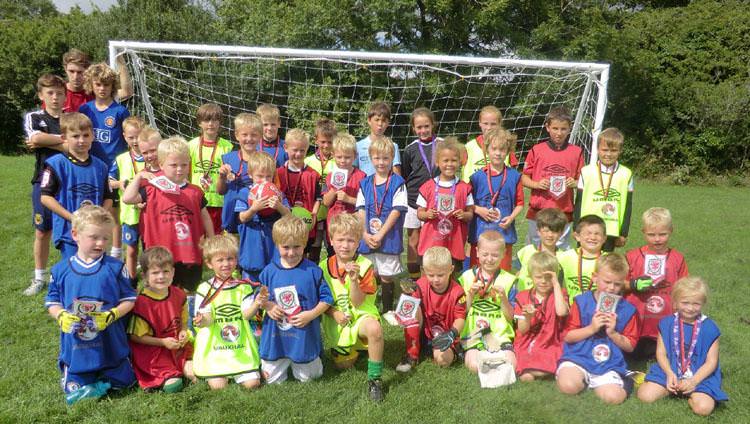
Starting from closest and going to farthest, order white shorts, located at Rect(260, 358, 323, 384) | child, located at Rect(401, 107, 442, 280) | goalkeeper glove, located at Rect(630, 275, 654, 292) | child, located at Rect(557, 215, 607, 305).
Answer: white shorts, located at Rect(260, 358, 323, 384) → goalkeeper glove, located at Rect(630, 275, 654, 292) → child, located at Rect(557, 215, 607, 305) → child, located at Rect(401, 107, 442, 280)

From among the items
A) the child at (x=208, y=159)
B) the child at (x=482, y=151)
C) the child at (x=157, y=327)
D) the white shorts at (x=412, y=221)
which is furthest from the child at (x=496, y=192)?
the child at (x=157, y=327)

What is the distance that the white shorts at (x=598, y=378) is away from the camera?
361cm

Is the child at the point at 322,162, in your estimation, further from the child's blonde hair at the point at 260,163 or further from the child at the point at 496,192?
the child at the point at 496,192

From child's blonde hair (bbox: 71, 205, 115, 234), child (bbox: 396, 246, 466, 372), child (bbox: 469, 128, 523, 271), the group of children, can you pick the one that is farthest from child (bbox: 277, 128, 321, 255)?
child's blonde hair (bbox: 71, 205, 115, 234)

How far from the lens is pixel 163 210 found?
4.20 meters

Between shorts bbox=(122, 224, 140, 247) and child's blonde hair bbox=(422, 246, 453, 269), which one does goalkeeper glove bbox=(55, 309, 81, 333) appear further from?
child's blonde hair bbox=(422, 246, 453, 269)

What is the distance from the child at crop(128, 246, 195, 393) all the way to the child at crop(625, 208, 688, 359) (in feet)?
10.2

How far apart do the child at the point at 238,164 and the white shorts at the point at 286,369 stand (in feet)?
4.86

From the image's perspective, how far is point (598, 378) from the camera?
3645 millimetres

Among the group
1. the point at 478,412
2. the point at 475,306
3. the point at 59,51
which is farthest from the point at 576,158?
the point at 59,51

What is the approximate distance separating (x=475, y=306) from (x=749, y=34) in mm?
17347

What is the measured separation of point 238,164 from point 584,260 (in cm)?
282

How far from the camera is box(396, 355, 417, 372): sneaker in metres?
3.99

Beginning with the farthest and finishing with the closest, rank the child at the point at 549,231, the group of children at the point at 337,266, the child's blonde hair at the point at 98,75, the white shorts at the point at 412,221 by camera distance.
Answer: the white shorts at the point at 412,221, the child's blonde hair at the point at 98,75, the child at the point at 549,231, the group of children at the point at 337,266
